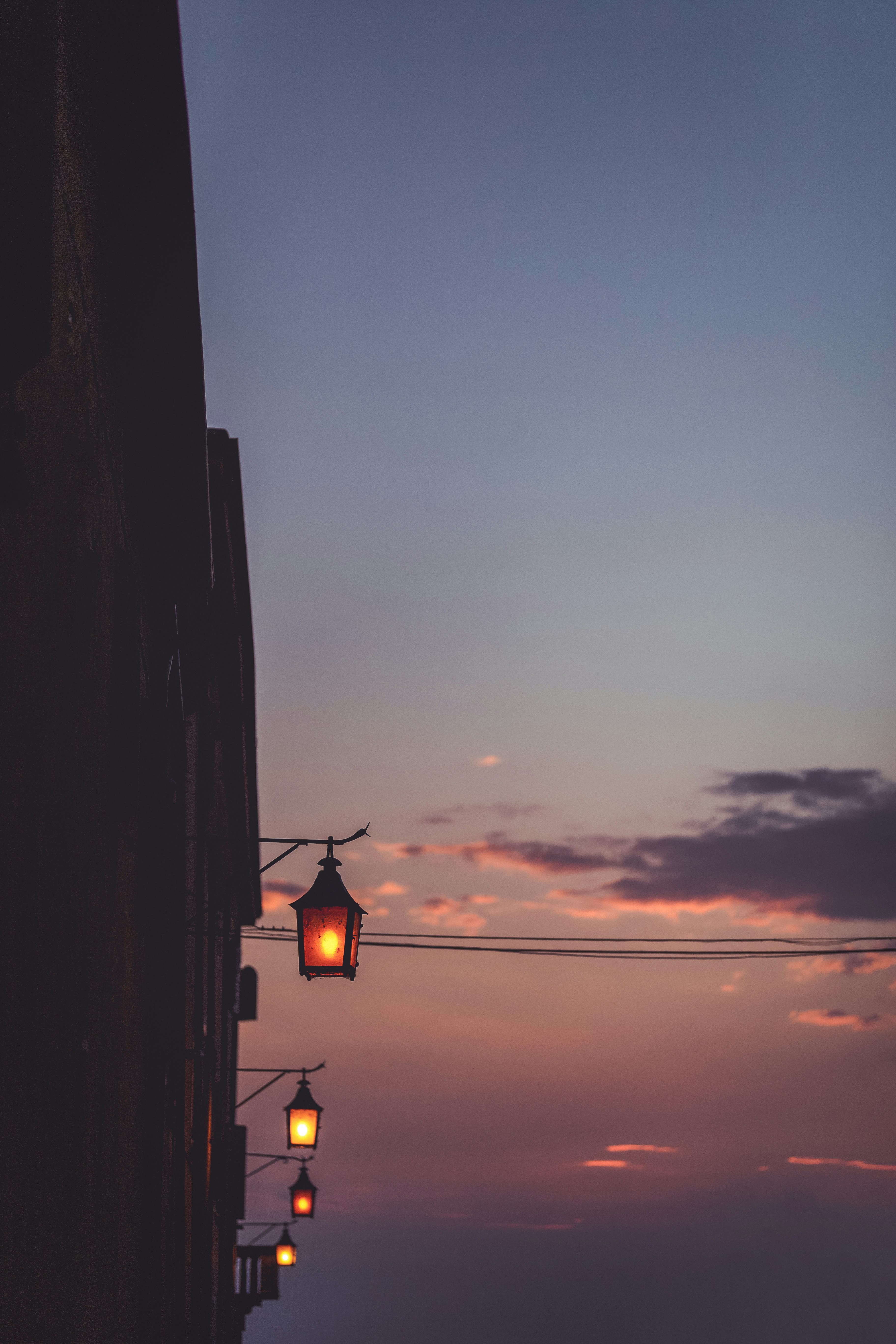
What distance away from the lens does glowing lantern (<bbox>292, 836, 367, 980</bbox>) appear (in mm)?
10758

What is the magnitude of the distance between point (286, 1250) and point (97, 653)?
88.5 feet

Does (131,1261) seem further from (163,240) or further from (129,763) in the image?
(163,240)

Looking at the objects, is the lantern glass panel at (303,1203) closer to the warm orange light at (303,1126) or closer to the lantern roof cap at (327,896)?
the warm orange light at (303,1126)

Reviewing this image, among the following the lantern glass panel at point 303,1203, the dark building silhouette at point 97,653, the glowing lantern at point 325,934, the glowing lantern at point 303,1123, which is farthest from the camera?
the lantern glass panel at point 303,1203

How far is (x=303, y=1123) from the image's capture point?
21094 millimetres

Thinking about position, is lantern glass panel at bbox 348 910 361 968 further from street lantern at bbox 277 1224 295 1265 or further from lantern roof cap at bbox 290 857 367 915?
street lantern at bbox 277 1224 295 1265

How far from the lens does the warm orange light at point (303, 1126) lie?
21047 mm

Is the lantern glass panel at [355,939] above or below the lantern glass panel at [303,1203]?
above

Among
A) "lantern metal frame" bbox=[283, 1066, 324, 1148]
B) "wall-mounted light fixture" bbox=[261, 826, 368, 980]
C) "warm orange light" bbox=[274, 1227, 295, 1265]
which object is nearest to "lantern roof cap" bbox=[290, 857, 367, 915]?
"wall-mounted light fixture" bbox=[261, 826, 368, 980]

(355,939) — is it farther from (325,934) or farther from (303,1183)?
(303,1183)

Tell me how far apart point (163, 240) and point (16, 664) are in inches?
134

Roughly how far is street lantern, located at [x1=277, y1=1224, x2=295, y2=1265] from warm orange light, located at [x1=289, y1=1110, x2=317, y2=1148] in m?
9.48

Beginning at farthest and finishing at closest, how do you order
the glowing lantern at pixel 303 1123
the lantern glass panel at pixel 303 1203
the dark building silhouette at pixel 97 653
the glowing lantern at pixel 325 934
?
1. the lantern glass panel at pixel 303 1203
2. the glowing lantern at pixel 303 1123
3. the glowing lantern at pixel 325 934
4. the dark building silhouette at pixel 97 653

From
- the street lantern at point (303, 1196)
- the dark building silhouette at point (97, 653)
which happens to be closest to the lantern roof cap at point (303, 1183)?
the street lantern at point (303, 1196)
